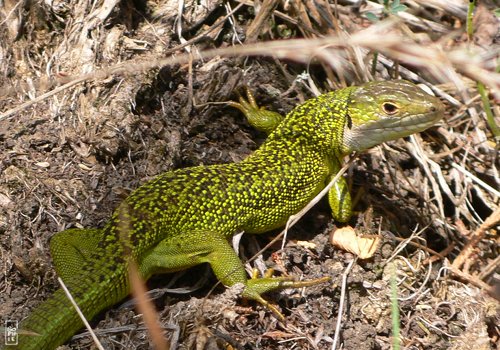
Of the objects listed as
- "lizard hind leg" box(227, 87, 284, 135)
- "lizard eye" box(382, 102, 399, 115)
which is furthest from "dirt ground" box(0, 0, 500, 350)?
"lizard eye" box(382, 102, 399, 115)

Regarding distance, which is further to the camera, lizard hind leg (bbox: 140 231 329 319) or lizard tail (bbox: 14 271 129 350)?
lizard hind leg (bbox: 140 231 329 319)

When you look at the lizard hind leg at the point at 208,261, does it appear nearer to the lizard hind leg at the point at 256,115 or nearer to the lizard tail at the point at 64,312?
the lizard tail at the point at 64,312

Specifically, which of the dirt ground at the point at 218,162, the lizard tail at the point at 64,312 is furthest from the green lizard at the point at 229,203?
the dirt ground at the point at 218,162

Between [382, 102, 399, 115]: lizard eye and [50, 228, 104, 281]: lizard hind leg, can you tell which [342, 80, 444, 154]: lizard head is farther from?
[50, 228, 104, 281]: lizard hind leg

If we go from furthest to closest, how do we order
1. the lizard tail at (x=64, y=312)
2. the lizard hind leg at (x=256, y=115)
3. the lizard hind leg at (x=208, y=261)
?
the lizard hind leg at (x=256, y=115) < the lizard hind leg at (x=208, y=261) < the lizard tail at (x=64, y=312)

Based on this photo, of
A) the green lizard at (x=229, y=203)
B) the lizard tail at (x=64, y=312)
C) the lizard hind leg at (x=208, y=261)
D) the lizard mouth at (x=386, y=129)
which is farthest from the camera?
the lizard mouth at (x=386, y=129)

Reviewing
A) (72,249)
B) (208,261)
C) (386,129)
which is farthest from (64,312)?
(386,129)

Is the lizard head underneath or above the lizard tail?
above
